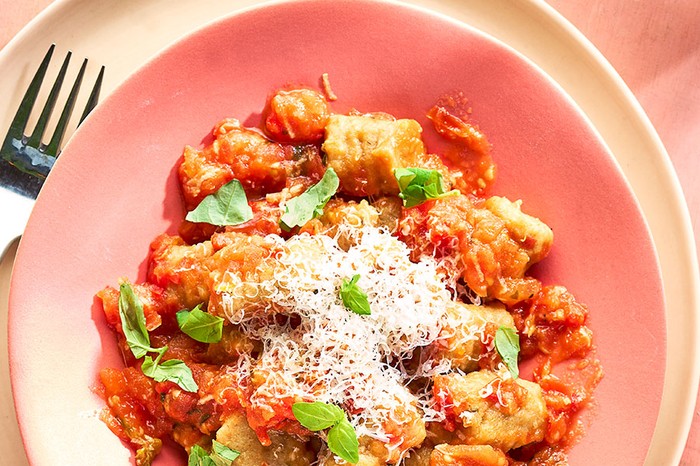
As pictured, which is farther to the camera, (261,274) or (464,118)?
(464,118)

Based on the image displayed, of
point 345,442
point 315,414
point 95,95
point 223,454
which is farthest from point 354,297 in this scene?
point 95,95

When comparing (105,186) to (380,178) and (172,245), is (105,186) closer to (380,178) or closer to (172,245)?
(172,245)

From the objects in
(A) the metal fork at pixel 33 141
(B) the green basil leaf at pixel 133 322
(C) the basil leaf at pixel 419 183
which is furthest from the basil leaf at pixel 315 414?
(A) the metal fork at pixel 33 141

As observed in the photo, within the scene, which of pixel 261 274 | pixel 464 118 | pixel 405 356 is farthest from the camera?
pixel 464 118

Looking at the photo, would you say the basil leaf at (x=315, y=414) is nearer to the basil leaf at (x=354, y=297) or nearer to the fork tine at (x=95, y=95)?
the basil leaf at (x=354, y=297)

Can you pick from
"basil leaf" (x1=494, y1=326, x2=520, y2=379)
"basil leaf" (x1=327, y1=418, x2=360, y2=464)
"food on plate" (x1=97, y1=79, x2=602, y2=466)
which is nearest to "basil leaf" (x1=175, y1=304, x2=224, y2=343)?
"food on plate" (x1=97, y1=79, x2=602, y2=466)

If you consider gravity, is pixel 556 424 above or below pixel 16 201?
above

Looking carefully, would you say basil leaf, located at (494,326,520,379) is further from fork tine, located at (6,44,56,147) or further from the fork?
fork tine, located at (6,44,56,147)

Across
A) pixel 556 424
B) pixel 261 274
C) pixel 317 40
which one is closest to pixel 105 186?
pixel 261 274
